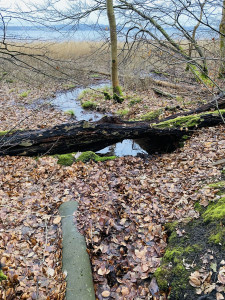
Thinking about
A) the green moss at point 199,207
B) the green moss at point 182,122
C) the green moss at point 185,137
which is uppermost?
the green moss at point 182,122

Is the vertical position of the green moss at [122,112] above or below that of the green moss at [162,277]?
above

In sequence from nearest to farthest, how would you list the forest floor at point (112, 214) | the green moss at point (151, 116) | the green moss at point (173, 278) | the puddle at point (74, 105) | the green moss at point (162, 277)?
the green moss at point (173, 278) < the green moss at point (162, 277) < the forest floor at point (112, 214) < the green moss at point (151, 116) < the puddle at point (74, 105)

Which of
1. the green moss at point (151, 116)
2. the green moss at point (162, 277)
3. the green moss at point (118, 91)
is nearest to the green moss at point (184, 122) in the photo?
the green moss at point (151, 116)

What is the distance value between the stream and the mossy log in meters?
0.88

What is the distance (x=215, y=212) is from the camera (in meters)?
3.40

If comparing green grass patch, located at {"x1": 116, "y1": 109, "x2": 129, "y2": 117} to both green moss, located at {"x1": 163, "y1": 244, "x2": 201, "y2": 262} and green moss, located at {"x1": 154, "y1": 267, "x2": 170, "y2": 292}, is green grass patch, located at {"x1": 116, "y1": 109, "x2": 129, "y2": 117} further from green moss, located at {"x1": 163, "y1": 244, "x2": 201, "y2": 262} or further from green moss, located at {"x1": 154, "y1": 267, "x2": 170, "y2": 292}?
green moss, located at {"x1": 154, "y1": 267, "x2": 170, "y2": 292}

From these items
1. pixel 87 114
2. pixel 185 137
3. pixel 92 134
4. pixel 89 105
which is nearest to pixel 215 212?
pixel 185 137

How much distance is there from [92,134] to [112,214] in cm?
315

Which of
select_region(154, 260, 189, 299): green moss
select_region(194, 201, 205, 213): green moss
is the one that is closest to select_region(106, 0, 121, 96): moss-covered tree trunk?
select_region(194, 201, 205, 213): green moss

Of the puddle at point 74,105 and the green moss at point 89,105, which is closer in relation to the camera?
the puddle at point 74,105

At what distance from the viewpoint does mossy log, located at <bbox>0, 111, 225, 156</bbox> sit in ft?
21.5

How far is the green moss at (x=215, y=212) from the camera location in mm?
3263

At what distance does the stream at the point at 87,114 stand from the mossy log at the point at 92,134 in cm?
88

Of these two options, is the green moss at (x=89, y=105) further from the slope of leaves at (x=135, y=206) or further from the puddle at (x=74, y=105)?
the slope of leaves at (x=135, y=206)
